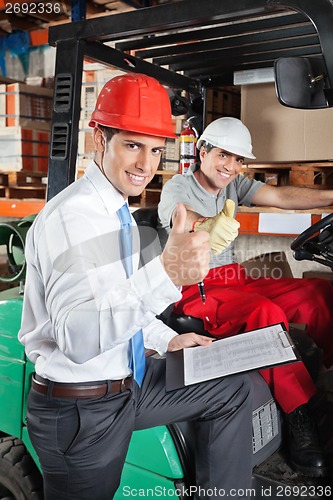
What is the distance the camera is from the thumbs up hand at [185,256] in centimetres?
146

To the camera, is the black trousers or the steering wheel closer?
the black trousers

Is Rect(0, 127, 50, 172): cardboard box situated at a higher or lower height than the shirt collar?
higher

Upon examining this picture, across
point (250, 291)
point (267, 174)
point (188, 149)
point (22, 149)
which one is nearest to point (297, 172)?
point (267, 174)

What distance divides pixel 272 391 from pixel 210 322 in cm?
52

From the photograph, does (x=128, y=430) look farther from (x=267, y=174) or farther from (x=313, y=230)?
(x=267, y=174)

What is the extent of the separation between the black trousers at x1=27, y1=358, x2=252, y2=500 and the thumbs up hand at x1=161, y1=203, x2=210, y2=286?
62cm

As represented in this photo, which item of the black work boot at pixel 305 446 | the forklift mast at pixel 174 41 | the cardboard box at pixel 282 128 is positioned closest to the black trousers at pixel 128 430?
the black work boot at pixel 305 446

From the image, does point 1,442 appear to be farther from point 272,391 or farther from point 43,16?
point 43,16

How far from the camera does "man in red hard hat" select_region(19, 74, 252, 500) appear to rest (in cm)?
149

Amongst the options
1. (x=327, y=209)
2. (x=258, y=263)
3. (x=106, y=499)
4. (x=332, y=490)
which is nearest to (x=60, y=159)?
(x=106, y=499)

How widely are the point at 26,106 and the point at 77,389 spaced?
462 centimetres

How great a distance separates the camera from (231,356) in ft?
6.98

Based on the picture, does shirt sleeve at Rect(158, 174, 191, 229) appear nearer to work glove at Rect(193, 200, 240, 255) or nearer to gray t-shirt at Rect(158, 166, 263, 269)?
gray t-shirt at Rect(158, 166, 263, 269)

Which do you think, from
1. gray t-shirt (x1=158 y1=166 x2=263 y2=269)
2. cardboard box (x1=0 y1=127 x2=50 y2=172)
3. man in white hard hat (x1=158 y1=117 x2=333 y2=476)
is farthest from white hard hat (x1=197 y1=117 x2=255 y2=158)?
cardboard box (x1=0 y1=127 x2=50 y2=172)
